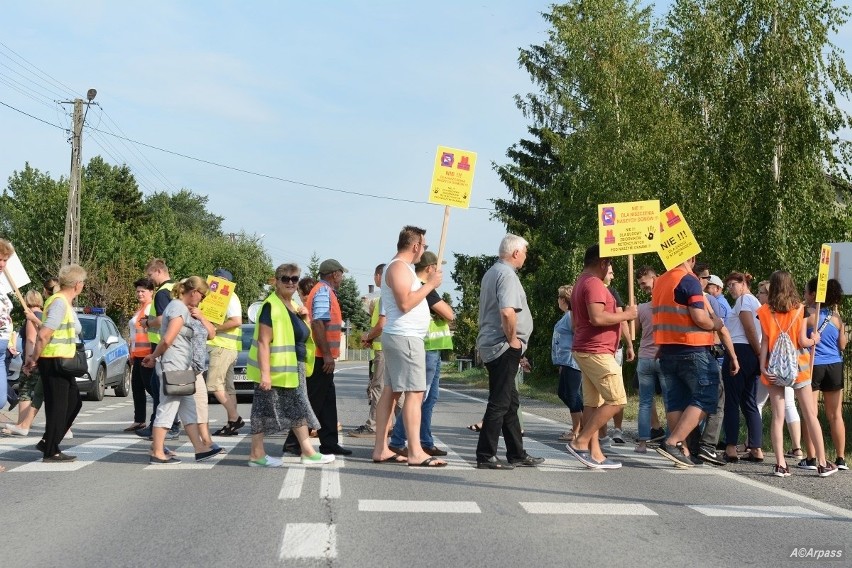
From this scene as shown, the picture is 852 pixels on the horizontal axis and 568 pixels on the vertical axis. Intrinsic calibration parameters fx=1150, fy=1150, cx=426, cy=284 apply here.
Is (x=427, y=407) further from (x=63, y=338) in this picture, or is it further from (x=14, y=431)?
(x=14, y=431)

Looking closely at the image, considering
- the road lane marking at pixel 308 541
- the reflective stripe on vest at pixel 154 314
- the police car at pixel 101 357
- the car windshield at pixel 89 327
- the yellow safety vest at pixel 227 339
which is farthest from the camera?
the car windshield at pixel 89 327

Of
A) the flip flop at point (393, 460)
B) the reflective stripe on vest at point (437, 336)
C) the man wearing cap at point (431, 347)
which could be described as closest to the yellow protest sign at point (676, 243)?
the man wearing cap at point (431, 347)

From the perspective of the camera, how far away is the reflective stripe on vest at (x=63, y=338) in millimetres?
10008

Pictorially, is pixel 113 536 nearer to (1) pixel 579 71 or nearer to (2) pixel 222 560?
(2) pixel 222 560

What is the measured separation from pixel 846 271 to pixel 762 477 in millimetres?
6043

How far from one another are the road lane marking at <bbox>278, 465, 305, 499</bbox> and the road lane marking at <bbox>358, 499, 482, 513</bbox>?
0.54m

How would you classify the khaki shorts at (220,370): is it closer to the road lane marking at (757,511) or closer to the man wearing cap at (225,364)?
the man wearing cap at (225,364)

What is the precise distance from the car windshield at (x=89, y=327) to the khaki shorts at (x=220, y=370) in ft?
30.8

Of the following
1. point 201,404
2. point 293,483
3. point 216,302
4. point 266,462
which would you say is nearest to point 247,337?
point 216,302

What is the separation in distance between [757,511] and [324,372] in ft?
14.7

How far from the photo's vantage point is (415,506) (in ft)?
24.5

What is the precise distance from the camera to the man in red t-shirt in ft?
31.2

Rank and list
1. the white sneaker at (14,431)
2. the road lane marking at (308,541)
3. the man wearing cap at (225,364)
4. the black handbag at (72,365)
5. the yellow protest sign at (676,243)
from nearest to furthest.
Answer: the road lane marking at (308,541), the black handbag at (72,365), the yellow protest sign at (676,243), the white sneaker at (14,431), the man wearing cap at (225,364)

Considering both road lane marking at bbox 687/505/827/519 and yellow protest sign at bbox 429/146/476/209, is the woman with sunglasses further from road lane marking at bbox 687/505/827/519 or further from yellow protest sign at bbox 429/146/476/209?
road lane marking at bbox 687/505/827/519
